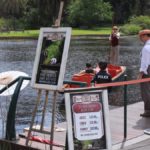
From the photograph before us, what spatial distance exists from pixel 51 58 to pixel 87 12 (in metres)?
74.5

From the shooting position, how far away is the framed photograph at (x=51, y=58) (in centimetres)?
724

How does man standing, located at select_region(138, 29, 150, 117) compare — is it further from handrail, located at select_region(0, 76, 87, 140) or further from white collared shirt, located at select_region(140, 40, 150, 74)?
handrail, located at select_region(0, 76, 87, 140)

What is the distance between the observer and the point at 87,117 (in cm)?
671

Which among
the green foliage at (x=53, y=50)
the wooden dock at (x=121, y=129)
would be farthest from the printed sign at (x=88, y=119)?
the wooden dock at (x=121, y=129)

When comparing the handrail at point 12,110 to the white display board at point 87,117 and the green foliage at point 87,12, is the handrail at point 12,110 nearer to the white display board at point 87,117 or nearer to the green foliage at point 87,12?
the white display board at point 87,117

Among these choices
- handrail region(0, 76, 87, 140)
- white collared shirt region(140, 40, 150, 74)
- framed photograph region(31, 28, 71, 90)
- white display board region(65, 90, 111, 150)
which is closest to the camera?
white display board region(65, 90, 111, 150)

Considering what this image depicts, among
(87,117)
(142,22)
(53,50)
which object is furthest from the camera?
(142,22)

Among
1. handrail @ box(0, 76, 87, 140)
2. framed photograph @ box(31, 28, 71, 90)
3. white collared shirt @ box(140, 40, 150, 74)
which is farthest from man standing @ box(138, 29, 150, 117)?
framed photograph @ box(31, 28, 71, 90)

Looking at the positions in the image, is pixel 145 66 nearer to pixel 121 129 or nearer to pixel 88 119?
pixel 121 129

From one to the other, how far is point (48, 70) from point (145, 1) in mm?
86374

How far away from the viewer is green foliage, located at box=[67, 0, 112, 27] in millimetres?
80625

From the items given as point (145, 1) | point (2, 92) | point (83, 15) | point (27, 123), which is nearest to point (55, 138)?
point (2, 92)

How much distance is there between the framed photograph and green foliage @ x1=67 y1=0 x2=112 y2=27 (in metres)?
73.3

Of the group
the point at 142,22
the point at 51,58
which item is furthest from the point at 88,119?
the point at 142,22
